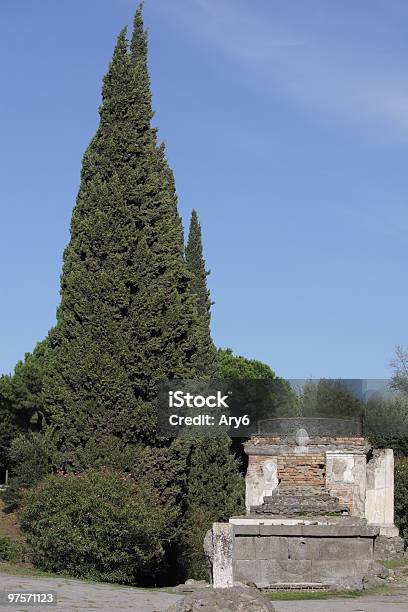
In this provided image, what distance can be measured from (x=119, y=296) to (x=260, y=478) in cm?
641

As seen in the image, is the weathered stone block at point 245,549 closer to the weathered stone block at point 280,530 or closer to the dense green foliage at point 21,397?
the weathered stone block at point 280,530

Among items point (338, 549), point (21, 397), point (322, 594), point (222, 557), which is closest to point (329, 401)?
point (21, 397)

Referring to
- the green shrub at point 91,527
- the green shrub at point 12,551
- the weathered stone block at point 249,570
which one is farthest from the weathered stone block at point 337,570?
the green shrub at point 12,551

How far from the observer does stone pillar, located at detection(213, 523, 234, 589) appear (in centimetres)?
1186

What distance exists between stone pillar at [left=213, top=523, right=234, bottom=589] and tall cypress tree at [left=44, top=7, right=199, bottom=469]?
37.3 ft

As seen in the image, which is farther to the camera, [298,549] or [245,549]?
[245,549]

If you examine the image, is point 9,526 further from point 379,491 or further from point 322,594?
point 322,594

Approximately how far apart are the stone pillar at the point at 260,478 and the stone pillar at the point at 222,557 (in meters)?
14.8

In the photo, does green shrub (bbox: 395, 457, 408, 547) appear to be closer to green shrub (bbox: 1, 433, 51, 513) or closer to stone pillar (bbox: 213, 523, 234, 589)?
green shrub (bbox: 1, 433, 51, 513)

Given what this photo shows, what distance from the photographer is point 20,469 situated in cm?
3073

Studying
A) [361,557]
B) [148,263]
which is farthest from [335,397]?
[361,557]

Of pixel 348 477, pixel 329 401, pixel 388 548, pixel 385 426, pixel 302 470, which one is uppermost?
pixel 329 401

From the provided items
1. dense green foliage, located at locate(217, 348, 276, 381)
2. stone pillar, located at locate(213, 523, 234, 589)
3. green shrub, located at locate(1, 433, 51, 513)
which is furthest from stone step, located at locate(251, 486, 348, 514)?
dense green foliage, located at locate(217, 348, 276, 381)

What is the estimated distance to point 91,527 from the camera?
64.6 feet
